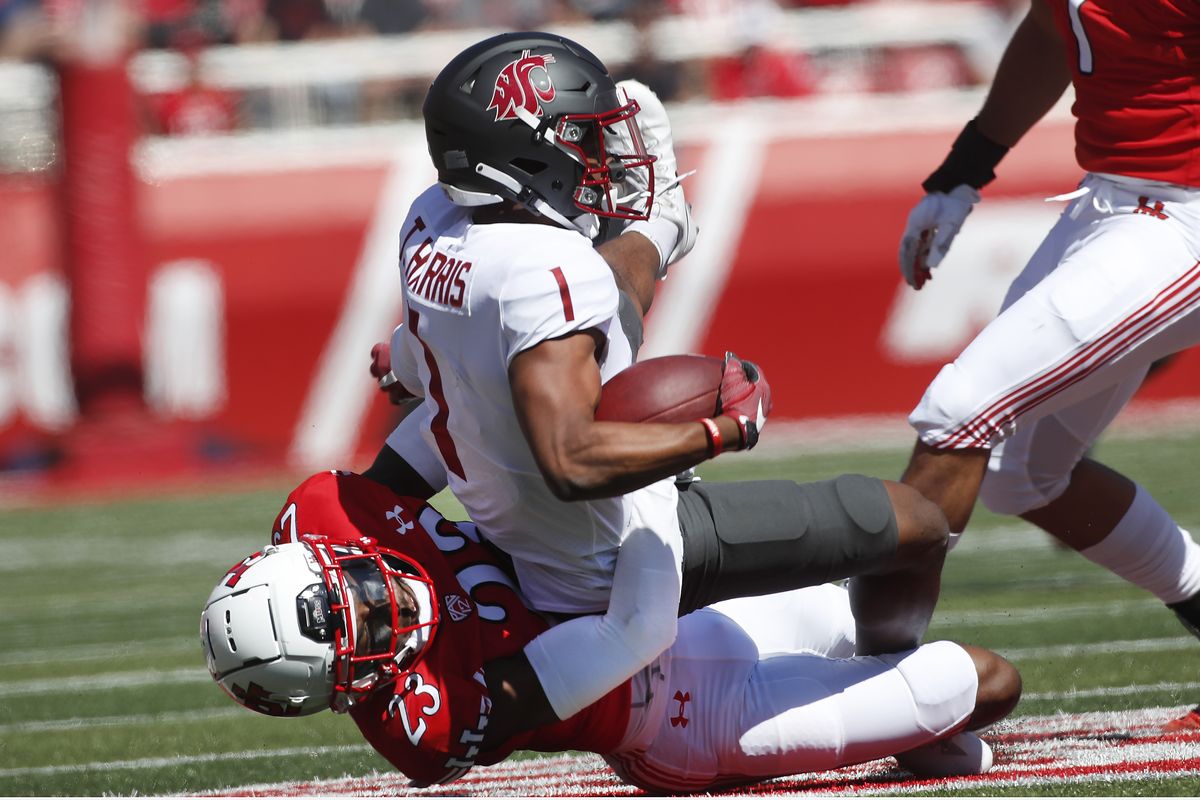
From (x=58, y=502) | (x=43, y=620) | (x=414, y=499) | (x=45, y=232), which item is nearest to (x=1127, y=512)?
(x=414, y=499)

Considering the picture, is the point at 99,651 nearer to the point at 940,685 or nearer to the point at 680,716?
the point at 680,716

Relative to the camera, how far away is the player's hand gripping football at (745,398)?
2.70 metres

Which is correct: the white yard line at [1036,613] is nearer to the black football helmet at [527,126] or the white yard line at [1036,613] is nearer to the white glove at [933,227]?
the white glove at [933,227]

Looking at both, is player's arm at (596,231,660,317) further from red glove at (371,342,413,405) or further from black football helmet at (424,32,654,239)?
red glove at (371,342,413,405)

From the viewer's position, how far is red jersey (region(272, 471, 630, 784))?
2.84 metres

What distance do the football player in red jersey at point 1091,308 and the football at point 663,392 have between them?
0.66 m

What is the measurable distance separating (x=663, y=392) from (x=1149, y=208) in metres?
1.25

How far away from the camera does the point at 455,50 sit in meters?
13.3

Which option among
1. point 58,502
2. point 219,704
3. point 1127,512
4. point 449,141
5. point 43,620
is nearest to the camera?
point 449,141

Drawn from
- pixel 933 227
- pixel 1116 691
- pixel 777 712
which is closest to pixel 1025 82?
pixel 933 227

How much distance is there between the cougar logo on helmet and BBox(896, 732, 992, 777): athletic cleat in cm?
135

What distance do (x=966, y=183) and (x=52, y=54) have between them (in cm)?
984

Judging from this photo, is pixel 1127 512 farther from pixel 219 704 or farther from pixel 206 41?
→ pixel 206 41

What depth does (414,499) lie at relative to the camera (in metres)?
3.27
